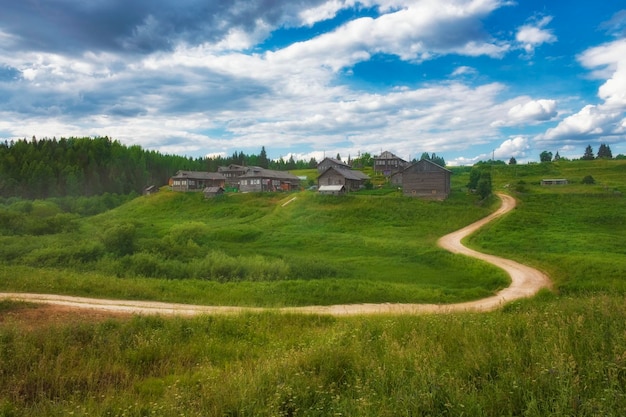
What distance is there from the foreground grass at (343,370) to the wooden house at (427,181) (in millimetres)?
54990

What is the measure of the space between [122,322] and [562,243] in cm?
3702

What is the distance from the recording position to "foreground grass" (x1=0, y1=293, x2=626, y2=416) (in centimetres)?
708

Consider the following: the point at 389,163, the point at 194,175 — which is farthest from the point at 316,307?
the point at 389,163

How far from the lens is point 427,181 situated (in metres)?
67.3

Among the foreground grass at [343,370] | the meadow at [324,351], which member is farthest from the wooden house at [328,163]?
the foreground grass at [343,370]

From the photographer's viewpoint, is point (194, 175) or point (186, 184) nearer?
point (186, 184)

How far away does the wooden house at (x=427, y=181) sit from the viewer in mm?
66312

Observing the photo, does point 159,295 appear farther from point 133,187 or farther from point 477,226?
point 133,187

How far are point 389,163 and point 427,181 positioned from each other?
129 ft

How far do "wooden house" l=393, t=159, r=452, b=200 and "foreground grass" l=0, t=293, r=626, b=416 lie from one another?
55.0 m

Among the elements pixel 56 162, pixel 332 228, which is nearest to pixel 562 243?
pixel 332 228

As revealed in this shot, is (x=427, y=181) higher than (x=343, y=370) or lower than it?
higher

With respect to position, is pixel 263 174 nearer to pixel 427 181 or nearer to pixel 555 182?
pixel 427 181

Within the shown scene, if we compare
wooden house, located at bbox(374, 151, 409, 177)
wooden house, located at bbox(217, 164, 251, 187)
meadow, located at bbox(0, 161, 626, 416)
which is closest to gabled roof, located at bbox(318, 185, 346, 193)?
wooden house, located at bbox(374, 151, 409, 177)
